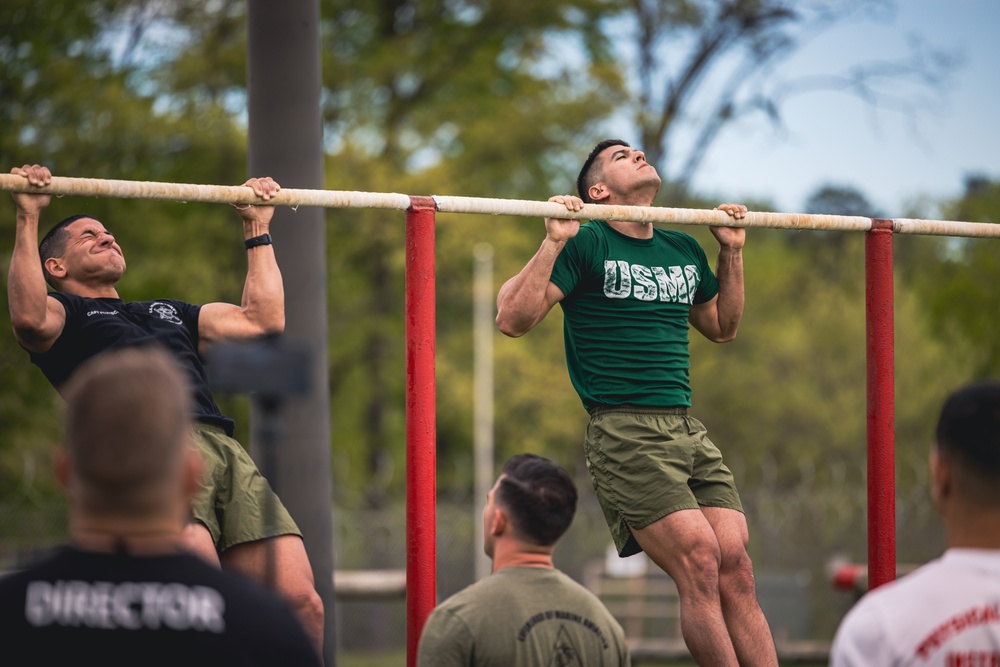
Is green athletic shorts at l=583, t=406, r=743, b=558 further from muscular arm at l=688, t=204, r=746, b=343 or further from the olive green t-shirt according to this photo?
the olive green t-shirt

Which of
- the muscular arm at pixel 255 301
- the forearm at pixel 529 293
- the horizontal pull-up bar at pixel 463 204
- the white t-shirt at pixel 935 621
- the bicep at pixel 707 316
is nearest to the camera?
the white t-shirt at pixel 935 621

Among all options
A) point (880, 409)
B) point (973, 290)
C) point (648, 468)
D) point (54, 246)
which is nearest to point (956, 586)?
point (648, 468)

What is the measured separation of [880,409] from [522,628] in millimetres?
2323

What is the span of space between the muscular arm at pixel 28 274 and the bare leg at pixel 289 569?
3.13 ft

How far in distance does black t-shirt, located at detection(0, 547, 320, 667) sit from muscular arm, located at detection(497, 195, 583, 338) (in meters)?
2.40

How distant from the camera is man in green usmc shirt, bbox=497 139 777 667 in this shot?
4.21 meters

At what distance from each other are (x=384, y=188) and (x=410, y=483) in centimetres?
1572

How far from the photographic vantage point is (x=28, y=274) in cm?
375

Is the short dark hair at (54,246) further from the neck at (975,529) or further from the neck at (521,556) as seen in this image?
the neck at (975,529)

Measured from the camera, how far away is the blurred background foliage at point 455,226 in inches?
610

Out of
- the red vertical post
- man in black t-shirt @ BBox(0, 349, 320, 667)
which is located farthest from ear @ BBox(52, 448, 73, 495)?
the red vertical post

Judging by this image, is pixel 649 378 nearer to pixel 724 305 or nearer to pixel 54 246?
pixel 724 305

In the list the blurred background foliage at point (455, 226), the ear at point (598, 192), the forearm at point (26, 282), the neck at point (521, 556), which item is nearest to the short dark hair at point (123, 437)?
the neck at point (521, 556)

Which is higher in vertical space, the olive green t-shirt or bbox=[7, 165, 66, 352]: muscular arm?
bbox=[7, 165, 66, 352]: muscular arm
